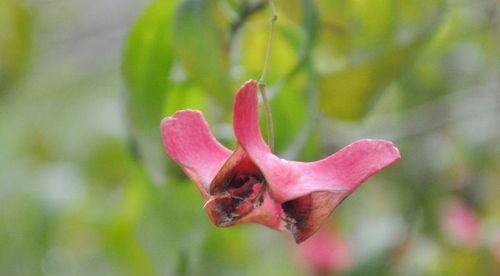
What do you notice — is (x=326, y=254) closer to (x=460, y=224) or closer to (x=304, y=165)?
(x=460, y=224)

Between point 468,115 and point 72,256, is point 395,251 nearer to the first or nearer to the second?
point 468,115

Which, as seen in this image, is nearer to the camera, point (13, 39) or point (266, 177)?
point (266, 177)

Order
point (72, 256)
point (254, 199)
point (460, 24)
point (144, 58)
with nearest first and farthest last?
point (254, 199) → point (144, 58) → point (460, 24) → point (72, 256)

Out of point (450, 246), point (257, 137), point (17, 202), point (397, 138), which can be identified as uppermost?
point (257, 137)

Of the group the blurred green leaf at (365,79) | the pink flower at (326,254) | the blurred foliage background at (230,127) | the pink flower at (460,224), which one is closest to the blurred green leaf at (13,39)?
the blurred foliage background at (230,127)

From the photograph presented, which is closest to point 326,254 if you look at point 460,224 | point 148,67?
point 460,224

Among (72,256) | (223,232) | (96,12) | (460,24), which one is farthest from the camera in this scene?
(96,12)

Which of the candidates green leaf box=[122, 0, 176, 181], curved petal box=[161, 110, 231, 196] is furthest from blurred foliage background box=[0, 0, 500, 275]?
curved petal box=[161, 110, 231, 196]

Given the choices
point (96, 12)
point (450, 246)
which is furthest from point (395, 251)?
point (96, 12)
